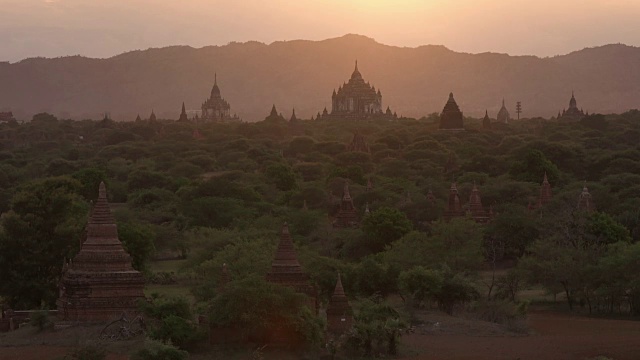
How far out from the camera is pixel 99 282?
118 feet

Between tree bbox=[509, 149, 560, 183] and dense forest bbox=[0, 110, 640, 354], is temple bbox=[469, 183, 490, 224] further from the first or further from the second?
tree bbox=[509, 149, 560, 183]

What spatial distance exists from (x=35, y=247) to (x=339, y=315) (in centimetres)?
1028

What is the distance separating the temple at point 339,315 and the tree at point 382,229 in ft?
57.1

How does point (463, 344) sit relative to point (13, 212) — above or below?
below

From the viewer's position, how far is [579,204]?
59125mm

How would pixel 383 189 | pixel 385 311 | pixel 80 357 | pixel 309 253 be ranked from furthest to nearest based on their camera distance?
pixel 383 189 < pixel 309 253 < pixel 385 311 < pixel 80 357

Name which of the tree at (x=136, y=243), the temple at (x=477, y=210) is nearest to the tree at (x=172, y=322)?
the tree at (x=136, y=243)

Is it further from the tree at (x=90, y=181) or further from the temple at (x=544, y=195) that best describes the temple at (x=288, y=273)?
the tree at (x=90, y=181)

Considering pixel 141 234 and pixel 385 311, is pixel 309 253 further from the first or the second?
pixel 385 311

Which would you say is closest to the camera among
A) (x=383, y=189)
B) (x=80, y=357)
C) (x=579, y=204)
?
(x=80, y=357)

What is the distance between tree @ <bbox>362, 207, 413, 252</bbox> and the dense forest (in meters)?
0.06

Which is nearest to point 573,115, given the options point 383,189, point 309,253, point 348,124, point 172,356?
point 348,124

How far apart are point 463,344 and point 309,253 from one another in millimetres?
10131

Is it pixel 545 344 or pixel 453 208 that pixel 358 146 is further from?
pixel 545 344
